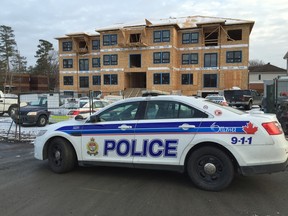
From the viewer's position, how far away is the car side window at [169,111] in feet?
15.9

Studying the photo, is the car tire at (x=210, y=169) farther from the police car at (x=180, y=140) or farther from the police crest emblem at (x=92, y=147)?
the police crest emblem at (x=92, y=147)

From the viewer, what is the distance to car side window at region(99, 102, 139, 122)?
17.4 feet

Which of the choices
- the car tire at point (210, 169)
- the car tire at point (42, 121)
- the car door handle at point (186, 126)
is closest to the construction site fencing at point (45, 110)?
the car tire at point (42, 121)

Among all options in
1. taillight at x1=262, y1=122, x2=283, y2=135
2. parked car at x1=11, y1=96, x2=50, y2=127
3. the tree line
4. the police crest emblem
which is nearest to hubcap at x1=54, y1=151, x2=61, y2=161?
the police crest emblem

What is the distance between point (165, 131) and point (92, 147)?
1.60m

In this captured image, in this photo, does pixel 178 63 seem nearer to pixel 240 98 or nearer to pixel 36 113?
pixel 240 98

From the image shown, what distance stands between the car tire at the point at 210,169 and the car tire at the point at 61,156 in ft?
8.27

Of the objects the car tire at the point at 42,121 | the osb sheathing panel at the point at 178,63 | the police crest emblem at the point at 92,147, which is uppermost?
the osb sheathing panel at the point at 178,63

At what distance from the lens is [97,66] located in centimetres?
4394

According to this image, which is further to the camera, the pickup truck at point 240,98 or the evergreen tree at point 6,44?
the evergreen tree at point 6,44

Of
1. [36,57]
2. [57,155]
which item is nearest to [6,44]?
[36,57]

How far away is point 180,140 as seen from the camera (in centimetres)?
477

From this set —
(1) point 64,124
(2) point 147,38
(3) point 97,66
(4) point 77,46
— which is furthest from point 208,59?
(1) point 64,124

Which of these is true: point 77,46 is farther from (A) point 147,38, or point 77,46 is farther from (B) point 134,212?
(B) point 134,212
